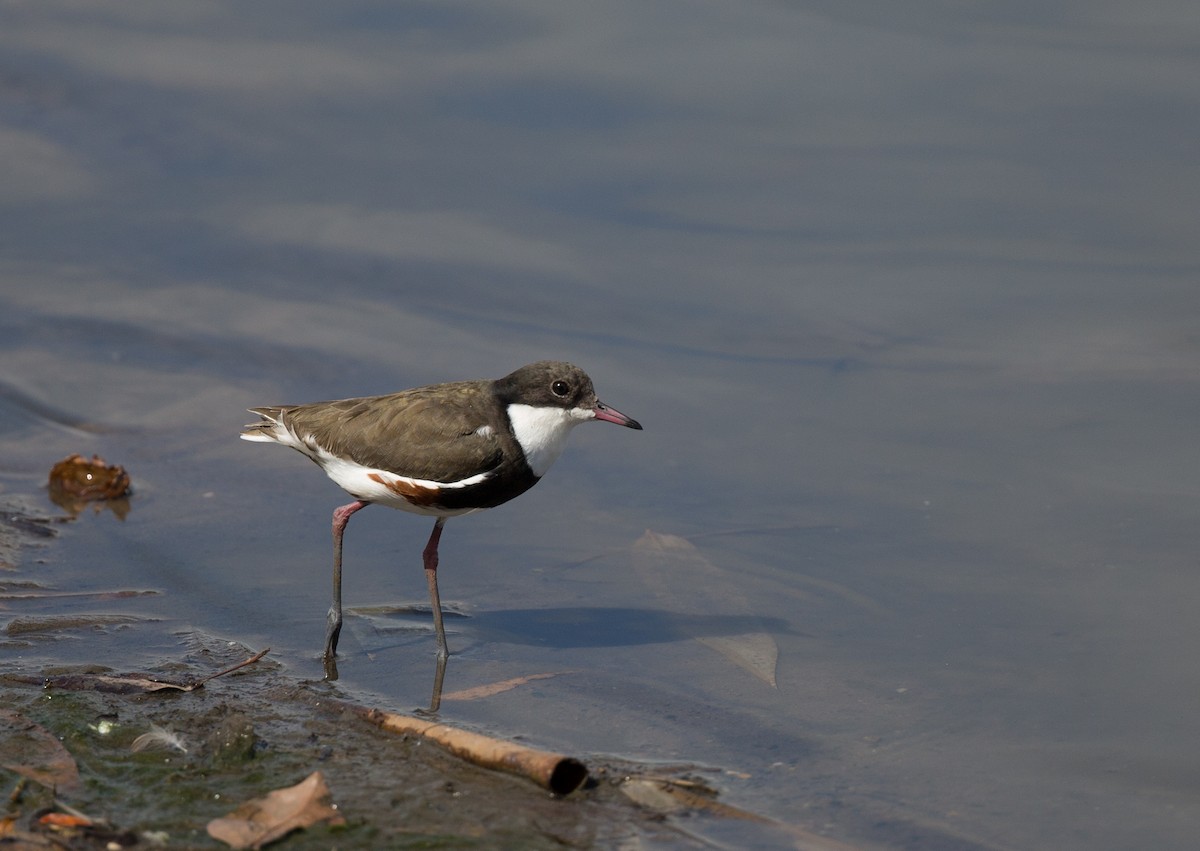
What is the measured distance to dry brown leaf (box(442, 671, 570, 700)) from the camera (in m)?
7.37

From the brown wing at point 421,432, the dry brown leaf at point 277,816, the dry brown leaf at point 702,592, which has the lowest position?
the dry brown leaf at point 277,816

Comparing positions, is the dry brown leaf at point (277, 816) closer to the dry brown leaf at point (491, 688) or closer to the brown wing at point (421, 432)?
the dry brown leaf at point (491, 688)

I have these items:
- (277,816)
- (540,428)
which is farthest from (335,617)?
(277,816)

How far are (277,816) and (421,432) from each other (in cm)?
277

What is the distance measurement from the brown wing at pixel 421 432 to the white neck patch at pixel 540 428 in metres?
0.11

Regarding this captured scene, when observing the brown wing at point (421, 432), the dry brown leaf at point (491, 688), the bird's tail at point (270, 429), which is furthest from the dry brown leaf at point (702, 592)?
the bird's tail at point (270, 429)

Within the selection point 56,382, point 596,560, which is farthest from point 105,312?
point 596,560

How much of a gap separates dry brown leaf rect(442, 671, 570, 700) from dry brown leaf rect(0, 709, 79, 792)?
1.96 metres

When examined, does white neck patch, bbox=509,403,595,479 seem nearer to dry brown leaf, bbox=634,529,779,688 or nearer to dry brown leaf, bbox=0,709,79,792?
dry brown leaf, bbox=634,529,779,688

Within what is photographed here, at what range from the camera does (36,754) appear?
596 cm

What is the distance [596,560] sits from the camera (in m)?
9.08

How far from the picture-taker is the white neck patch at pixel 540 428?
778 cm

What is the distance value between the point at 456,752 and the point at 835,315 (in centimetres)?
651

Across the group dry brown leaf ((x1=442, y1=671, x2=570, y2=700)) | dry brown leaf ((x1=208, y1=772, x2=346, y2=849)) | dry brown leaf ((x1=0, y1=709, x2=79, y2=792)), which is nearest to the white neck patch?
dry brown leaf ((x1=442, y1=671, x2=570, y2=700))
